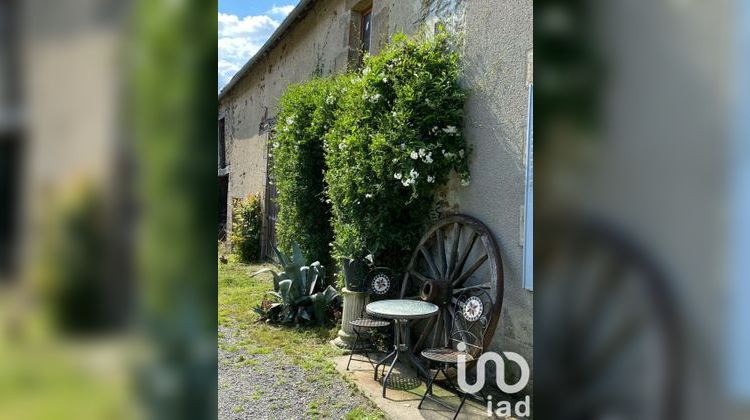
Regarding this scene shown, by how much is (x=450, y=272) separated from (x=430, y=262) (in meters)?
0.28

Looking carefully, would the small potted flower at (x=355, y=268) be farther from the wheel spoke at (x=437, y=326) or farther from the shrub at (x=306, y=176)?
the shrub at (x=306, y=176)

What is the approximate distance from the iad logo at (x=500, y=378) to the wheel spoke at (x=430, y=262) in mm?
691

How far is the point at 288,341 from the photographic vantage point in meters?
4.77

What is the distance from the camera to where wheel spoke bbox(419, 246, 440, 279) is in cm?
411

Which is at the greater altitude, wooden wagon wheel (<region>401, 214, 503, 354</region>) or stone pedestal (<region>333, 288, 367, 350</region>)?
wooden wagon wheel (<region>401, 214, 503, 354</region>)

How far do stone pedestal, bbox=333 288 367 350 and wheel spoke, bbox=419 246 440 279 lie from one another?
2.28 feet

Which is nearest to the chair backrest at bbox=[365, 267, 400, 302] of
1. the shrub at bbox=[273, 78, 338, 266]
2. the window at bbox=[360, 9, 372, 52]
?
the shrub at bbox=[273, 78, 338, 266]

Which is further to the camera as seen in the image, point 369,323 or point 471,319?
point 369,323
